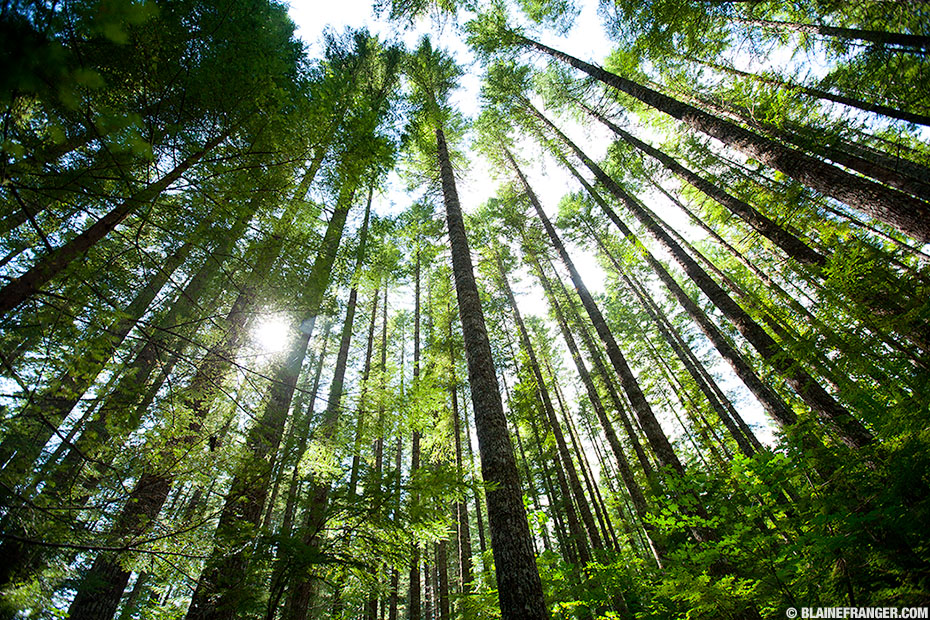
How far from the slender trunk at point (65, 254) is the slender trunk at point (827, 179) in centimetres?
806

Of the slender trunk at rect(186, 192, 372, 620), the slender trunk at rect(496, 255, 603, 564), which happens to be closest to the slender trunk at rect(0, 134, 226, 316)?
the slender trunk at rect(186, 192, 372, 620)

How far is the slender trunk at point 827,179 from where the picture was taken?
13.8 feet

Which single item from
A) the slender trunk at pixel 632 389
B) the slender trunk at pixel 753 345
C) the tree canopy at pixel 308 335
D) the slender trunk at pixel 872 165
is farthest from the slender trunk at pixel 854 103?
the slender trunk at pixel 632 389

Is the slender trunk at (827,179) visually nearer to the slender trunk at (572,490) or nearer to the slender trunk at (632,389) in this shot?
the slender trunk at (632,389)

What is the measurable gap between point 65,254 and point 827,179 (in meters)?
9.36

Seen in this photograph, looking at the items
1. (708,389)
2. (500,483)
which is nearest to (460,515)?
(500,483)

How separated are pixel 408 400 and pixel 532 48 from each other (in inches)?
550

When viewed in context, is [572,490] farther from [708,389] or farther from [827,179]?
[827,179]

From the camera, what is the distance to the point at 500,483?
3.74m

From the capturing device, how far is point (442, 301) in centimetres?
1276

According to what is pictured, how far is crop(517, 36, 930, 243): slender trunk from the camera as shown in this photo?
4.22 m

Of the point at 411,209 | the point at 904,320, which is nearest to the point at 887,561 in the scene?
the point at 904,320

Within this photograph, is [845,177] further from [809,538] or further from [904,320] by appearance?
[809,538]

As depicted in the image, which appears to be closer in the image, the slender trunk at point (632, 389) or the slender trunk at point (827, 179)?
the slender trunk at point (827, 179)
